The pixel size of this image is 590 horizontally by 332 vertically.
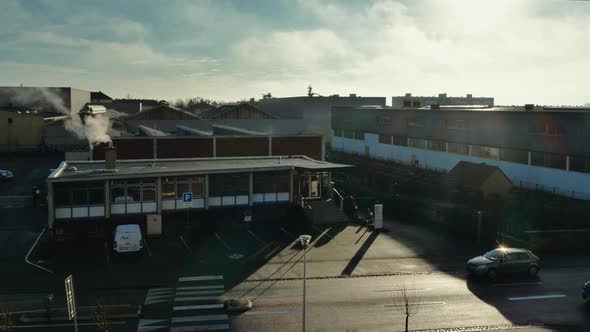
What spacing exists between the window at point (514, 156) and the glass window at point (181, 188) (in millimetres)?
25010

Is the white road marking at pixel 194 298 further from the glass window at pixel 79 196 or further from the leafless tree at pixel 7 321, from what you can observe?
the glass window at pixel 79 196

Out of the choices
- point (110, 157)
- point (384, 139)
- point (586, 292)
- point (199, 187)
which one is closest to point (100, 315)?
point (199, 187)

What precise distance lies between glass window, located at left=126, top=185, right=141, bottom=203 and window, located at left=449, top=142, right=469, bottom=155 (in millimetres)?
29163

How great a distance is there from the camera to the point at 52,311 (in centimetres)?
2041

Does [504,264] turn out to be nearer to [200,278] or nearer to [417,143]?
[200,278]

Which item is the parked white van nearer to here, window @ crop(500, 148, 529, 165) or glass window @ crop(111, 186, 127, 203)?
glass window @ crop(111, 186, 127, 203)

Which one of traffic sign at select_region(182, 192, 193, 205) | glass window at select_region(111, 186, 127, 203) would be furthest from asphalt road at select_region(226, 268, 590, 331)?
glass window at select_region(111, 186, 127, 203)

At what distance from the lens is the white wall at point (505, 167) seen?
129ft

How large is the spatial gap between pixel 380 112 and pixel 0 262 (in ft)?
152

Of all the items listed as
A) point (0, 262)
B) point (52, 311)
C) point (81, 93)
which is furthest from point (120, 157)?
point (81, 93)

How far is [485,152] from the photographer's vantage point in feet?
159

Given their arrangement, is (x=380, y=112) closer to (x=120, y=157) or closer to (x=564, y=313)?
(x=120, y=157)

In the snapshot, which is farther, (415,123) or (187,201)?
(415,123)

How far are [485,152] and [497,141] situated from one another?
1792 millimetres
